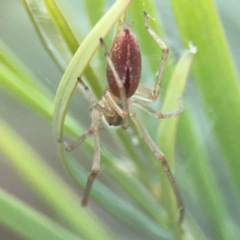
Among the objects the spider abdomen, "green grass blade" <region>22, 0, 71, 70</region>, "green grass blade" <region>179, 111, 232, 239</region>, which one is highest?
"green grass blade" <region>22, 0, 71, 70</region>

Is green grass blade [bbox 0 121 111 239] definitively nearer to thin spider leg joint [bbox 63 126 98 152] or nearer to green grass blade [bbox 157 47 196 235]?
thin spider leg joint [bbox 63 126 98 152]

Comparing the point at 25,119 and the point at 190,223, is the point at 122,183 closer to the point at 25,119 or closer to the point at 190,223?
the point at 190,223

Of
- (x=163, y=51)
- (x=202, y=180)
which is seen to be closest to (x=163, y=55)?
(x=163, y=51)

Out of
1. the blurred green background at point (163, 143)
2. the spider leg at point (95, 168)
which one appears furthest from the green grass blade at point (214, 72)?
the spider leg at point (95, 168)

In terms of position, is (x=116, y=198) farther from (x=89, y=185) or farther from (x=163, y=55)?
(x=163, y=55)

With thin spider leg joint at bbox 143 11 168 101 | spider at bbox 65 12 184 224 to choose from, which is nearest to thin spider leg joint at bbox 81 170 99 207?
spider at bbox 65 12 184 224

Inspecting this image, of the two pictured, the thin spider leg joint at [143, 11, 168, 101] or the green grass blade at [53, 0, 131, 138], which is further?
the thin spider leg joint at [143, 11, 168, 101]

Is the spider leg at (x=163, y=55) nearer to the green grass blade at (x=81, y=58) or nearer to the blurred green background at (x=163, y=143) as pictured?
the blurred green background at (x=163, y=143)

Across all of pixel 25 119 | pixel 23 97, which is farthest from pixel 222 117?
pixel 25 119
